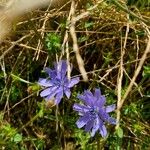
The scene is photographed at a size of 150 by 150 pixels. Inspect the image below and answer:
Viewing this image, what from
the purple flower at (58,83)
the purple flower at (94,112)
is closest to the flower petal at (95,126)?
the purple flower at (94,112)

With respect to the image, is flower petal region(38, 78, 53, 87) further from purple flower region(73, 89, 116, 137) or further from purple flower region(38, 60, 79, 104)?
purple flower region(73, 89, 116, 137)

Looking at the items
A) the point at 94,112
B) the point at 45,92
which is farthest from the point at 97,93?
the point at 45,92

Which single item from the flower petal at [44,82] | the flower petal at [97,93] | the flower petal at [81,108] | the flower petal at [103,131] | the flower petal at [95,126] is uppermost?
the flower petal at [44,82]

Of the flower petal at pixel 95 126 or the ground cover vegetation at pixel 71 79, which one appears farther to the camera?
the ground cover vegetation at pixel 71 79

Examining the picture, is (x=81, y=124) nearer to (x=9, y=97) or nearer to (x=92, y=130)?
(x=92, y=130)

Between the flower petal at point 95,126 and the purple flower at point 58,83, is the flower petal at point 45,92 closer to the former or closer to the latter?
the purple flower at point 58,83

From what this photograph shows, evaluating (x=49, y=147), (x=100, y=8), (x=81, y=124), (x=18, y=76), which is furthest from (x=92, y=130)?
(x=100, y=8)

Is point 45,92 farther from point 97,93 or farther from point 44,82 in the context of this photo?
point 97,93
